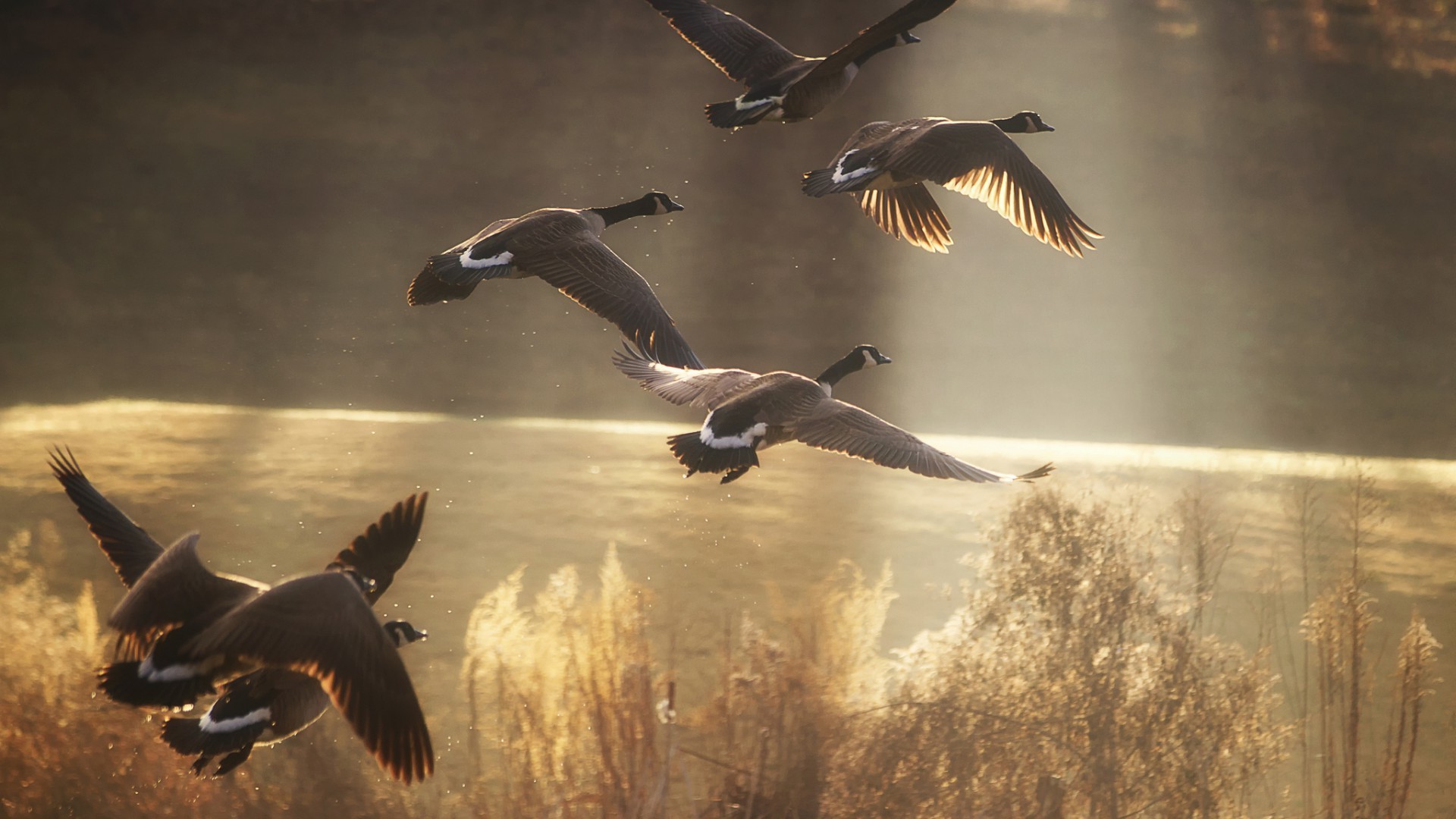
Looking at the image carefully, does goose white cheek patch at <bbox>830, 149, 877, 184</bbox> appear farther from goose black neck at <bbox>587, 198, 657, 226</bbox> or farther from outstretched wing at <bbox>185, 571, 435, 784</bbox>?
outstretched wing at <bbox>185, 571, 435, 784</bbox>

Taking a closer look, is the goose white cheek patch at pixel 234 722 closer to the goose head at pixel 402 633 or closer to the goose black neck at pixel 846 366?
the goose head at pixel 402 633

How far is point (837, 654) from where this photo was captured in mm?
6516

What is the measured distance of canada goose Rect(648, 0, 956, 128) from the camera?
2740mm

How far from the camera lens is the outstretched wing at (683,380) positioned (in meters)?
3.73

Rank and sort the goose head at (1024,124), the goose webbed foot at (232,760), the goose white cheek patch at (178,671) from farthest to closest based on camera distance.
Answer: the goose head at (1024,124), the goose webbed foot at (232,760), the goose white cheek patch at (178,671)

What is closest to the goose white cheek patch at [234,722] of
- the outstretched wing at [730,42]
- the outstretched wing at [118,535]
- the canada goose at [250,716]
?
Answer: the canada goose at [250,716]

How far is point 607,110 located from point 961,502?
11.8 feet

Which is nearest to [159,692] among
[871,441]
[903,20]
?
[871,441]

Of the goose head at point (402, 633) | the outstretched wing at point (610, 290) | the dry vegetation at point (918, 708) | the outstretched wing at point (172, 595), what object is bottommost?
the dry vegetation at point (918, 708)

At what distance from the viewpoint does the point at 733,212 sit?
755 centimetres

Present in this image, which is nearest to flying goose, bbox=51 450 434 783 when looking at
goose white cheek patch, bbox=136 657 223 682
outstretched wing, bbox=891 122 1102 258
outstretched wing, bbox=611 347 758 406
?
goose white cheek patch, bbox=136 657 223 682

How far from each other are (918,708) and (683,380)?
10.5ft

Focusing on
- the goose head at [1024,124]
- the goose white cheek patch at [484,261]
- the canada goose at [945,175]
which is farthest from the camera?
the goose head at [1024,124]

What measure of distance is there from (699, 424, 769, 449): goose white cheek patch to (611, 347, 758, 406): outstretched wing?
0.30 meters
